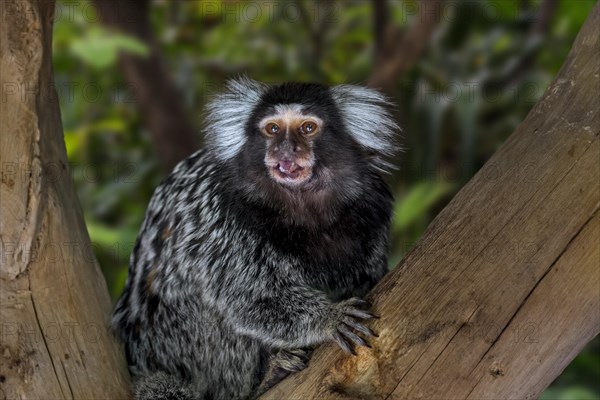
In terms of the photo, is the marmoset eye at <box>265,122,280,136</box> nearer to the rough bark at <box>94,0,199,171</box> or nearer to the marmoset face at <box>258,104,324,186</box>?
the marmoset face at <box>258,104,324,186</box>

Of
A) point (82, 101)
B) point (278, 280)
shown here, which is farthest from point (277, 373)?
point (82, 101)

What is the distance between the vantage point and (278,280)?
121 inches

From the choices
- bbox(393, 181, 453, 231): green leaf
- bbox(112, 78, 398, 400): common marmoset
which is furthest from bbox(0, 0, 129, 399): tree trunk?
bbox(393, 181, 453, 231): green leaf

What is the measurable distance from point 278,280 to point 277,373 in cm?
40

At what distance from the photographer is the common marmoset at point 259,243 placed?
10.1 feet

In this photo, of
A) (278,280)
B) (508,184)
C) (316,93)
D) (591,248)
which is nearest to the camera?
(591,248)

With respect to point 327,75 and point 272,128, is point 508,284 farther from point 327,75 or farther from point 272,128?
A: point 327,75

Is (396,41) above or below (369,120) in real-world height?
above

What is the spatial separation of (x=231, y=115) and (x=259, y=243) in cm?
71

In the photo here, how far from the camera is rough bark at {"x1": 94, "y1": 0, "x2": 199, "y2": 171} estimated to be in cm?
556

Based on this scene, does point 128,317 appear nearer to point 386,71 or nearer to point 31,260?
point 31,260

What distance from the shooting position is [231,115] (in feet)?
11.6

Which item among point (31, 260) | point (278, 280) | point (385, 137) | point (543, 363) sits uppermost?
point (385, 137)

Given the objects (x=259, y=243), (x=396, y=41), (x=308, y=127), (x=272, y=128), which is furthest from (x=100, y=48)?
(x=396, y=41)
